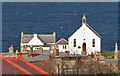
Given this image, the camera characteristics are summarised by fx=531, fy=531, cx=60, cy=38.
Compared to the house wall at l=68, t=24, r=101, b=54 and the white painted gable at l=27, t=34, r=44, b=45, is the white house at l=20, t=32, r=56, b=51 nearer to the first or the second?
the white painted gable at l=27, t=34, r=44, b=45

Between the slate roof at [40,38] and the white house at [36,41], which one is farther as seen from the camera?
the slate roof at [40,38]

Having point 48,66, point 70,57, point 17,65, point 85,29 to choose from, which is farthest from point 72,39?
point 17,65

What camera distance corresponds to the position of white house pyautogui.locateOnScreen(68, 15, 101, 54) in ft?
386

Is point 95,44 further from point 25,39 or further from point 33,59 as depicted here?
point 33,59

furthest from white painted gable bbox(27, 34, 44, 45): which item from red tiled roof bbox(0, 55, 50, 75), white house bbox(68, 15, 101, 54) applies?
red tiled roof bbox(0, 55, 50, 75)

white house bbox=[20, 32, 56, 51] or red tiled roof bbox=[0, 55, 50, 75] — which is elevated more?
white house bbox=[20, 32, 56, 51]

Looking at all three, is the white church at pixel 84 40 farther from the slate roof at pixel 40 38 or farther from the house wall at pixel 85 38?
the slate roof at pixel 40 38

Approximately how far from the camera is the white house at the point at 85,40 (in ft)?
386

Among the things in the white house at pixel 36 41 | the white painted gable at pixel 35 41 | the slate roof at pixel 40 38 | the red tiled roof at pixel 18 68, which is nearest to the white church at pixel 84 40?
the white house at pixel 36 41

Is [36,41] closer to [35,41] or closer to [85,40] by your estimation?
[35,41]

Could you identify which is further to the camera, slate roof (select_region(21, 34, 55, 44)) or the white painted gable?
slate roof (select_region(21, 34, 55, 44))

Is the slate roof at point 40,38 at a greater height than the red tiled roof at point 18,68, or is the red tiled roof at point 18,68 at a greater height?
the slate roof at point 40,38

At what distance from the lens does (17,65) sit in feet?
149

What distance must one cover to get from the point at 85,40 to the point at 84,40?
225mm
